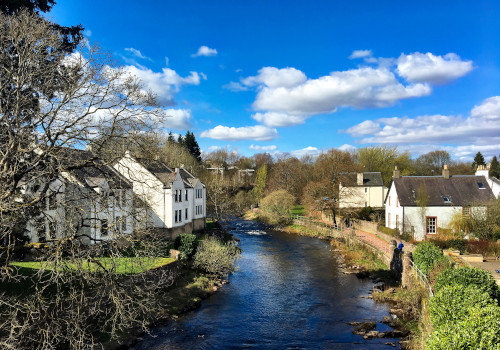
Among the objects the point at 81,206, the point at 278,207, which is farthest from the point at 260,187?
the point at 81,206

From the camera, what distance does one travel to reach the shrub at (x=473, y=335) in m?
10.4

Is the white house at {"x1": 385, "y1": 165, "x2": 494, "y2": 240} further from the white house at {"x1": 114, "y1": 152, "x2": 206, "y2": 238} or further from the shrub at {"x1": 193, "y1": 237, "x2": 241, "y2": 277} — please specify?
the white house at {"x1": 114, "y1": 152, "x2": 206, "y2": 238}

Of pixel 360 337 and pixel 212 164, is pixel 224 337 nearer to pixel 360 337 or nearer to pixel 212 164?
pixel 360 337

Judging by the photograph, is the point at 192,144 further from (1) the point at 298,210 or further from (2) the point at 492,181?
(2) the point at 492,181

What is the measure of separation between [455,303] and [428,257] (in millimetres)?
9905

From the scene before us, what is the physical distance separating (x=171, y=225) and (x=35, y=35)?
96.2 feet

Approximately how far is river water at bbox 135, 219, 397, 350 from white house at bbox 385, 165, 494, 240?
1017 centimetres

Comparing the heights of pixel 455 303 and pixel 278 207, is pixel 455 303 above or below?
below

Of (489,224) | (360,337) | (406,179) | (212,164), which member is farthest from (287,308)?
(212,164)

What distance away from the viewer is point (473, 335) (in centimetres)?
1052

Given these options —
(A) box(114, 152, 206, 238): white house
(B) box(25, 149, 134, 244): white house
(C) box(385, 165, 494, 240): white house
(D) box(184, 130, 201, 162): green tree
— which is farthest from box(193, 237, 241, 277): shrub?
(D) box(184, 130, 201, 162): green tree

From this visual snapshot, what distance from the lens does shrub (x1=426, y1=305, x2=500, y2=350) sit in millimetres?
10367

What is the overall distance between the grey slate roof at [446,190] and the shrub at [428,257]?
1574 cm

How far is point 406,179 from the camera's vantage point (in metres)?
41.9
